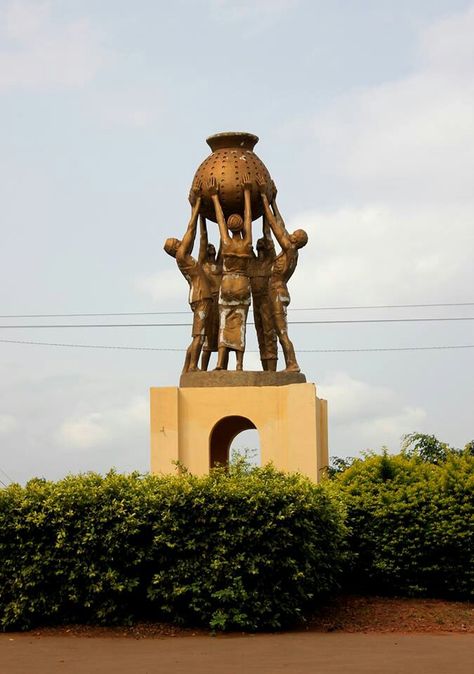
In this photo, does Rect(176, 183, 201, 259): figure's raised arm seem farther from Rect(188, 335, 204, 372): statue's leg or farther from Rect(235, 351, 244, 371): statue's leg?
Rect(235, 351, 244, 371): statue's leg

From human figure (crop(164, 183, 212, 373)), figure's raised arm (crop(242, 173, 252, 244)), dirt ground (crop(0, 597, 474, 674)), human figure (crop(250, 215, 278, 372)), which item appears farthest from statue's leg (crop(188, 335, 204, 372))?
dirt ground (crop(0, 597, 474, 674))

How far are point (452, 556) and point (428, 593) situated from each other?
0.60 meters

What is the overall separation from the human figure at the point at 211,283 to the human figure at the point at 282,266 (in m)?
0.92

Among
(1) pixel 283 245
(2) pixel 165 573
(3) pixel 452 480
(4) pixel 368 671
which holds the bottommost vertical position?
(4) pixel 368 671

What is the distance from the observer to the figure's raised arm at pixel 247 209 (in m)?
16.0

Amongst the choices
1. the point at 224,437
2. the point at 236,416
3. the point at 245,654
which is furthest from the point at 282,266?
the point at 245,654

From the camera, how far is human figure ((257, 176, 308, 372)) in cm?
1620

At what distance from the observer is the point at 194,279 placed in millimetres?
16328

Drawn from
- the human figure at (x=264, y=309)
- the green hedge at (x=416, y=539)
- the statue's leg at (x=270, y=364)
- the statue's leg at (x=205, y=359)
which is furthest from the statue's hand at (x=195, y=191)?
the green hedge at (x=416, y=539)

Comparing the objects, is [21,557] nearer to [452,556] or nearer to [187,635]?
[187,635]

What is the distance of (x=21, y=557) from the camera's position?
11.0 meters

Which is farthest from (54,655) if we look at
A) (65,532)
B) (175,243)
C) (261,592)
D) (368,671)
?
(175,243)

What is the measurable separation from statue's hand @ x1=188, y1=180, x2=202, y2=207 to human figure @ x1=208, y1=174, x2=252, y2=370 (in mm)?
492

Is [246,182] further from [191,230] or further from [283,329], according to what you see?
[283,329]
